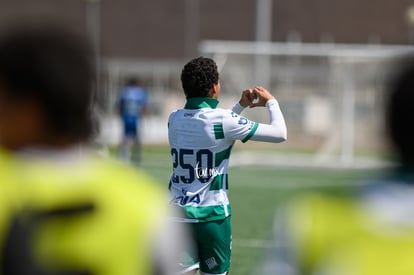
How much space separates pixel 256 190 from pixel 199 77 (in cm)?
1106

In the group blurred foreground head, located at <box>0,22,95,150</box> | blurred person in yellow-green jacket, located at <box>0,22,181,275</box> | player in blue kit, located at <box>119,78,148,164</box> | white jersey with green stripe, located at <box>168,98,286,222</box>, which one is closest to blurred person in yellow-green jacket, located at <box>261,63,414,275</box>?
blurred person in yellow-green jacket, located at <box>0,22,181,275</box>

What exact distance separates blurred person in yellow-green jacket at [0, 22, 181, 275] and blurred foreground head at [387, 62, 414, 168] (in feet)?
1.75

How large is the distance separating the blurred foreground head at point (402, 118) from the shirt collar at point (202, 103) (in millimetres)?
3269

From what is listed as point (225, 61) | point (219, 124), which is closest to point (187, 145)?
point (219, 124)

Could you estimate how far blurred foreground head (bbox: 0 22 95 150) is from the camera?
6.73 ft

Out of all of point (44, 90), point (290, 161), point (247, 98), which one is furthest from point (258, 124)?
point (290, 161)

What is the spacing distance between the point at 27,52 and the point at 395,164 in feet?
2.75

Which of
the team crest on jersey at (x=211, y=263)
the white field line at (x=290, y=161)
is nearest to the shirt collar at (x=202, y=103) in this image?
the team crest on jersey at (x=211, y=263)

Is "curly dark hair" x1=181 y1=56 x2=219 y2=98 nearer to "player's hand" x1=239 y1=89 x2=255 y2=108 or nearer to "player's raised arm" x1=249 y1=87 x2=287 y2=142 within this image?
"player's hand" x1=239 y1=89 x2=255 y2=108

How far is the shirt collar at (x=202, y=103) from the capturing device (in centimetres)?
545

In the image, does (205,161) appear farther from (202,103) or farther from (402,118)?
(402,118)

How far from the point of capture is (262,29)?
37406mm

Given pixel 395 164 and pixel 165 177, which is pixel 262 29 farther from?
pixel 395 164

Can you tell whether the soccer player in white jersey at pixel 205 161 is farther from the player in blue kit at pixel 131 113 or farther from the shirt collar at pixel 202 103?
the player in blue kit at pixel 131 113
